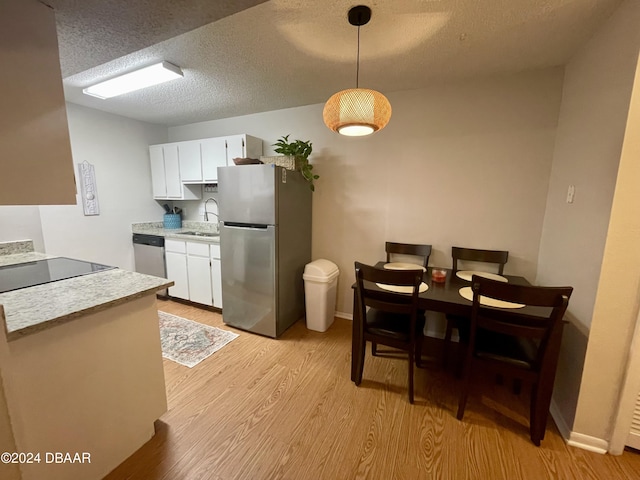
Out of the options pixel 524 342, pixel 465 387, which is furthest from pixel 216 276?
pixel 524 342

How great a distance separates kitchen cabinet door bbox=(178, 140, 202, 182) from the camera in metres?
3.26

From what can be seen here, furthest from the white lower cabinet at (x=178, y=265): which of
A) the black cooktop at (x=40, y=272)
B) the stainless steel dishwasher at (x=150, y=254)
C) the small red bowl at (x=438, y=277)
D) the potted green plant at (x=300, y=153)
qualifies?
the small red bowl at (x=438, y=277)

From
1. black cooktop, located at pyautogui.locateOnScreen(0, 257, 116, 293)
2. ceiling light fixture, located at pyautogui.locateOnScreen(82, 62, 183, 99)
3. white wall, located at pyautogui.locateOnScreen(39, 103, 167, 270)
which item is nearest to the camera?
black cooktop, located at pyautogui.locateOnScreen(0, 257, 116, 293)

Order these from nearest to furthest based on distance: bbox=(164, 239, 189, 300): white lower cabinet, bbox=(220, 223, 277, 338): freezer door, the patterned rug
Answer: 1. the patterned rug
2. bbox=(220, 223, 277, 338): freezer door
3. bbox=(164, 239, 189, 300): white lower cabinet

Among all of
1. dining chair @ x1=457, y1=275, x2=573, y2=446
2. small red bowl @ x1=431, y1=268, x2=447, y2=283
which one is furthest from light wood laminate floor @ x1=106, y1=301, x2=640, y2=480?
small red bowl @ x1=431, y1=268, x2=447, y2=283

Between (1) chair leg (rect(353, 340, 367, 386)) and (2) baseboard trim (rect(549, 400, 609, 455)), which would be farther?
(1) chair leg (rect(353, 340, 367, 386))

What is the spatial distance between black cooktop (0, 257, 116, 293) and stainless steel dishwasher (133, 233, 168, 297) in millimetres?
1363

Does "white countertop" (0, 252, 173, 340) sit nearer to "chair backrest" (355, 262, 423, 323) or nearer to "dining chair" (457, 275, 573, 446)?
"chair backrest" (355, 262, 423, 323)

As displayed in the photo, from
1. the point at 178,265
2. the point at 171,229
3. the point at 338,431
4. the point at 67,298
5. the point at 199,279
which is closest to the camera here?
the point at 67,298

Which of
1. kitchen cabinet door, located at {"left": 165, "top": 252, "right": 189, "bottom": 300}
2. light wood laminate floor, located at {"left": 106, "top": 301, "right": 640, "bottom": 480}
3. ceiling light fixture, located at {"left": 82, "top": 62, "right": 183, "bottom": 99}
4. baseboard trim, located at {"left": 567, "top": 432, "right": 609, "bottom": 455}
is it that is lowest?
light wood laminate floor, located at {"left": 106, "top": 301, "right": 640, "bottom": 480}

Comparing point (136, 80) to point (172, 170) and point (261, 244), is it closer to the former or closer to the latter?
point (172, 170)

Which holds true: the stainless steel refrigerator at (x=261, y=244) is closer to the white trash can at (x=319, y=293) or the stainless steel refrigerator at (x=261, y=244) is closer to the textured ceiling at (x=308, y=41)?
the white trash can at (x=319, y=293)

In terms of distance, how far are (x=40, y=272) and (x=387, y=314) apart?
2343mm

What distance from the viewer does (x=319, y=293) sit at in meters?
2.68
